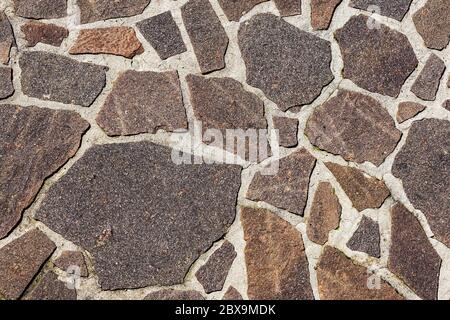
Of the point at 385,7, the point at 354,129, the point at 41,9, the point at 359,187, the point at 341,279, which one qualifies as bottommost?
the point at 341,279

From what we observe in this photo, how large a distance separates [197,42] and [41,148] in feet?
2.10

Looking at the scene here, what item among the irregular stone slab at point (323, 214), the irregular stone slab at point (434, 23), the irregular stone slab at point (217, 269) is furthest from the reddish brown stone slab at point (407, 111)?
the irregular stone slab at point (217, 269)

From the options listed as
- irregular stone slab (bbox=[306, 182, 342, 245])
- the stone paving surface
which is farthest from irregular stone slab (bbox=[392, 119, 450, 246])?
irregular stone slab (bbox=[306, 182, 342, 245])

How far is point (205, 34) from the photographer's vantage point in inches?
86.4

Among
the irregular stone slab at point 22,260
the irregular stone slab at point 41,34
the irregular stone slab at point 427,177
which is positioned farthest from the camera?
the irregular stone slab at point 427,177

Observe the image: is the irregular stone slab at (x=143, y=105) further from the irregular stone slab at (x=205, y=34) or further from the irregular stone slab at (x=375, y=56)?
the irregular stone slab at (x=375, y=56)

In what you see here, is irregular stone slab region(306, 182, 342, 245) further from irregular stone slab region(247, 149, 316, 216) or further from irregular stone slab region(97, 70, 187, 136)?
irregular stone slab region(97, 70, 187, 136)

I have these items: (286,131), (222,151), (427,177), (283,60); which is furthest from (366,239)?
(283,60)

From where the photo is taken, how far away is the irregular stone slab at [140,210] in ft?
6.77

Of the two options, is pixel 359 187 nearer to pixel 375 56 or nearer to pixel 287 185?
pixel 287 185

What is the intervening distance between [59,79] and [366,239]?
119 centimetres

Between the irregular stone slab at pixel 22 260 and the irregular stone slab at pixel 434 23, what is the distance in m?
1.53

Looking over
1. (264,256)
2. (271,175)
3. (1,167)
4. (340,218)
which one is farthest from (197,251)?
(1,167)

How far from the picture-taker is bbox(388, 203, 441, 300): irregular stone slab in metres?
2.22
